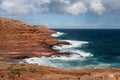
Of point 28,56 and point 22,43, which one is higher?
point 22,43

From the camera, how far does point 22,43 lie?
9756cm

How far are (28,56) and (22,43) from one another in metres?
17.9

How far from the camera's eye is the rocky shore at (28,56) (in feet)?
117

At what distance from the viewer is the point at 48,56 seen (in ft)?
264

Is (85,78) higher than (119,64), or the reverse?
(85,78)

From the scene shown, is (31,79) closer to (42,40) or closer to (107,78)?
(107,78)

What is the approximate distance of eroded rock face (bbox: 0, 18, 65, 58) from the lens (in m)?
84.3

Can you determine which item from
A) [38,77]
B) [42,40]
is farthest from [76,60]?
[38,77]

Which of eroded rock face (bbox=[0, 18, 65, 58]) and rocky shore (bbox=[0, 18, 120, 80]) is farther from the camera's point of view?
eroded rock face (bbox=[0, 18, 65, 58])

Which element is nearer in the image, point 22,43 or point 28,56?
point 28,56

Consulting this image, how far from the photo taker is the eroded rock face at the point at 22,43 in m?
84.3

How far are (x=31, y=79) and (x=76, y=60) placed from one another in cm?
4211

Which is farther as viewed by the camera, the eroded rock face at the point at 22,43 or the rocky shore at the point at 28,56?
the eroded rock face at the point at 22,43

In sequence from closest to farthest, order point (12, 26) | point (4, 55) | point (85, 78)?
point (85, 78)
point (4, 55)
point (12, 26)
